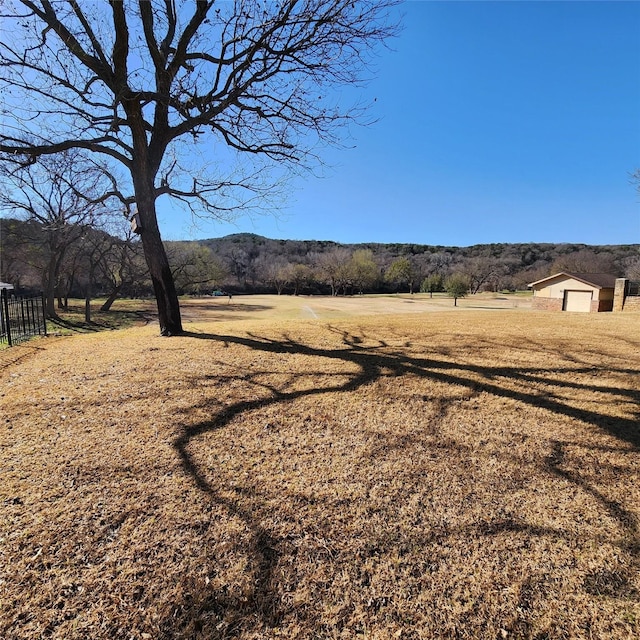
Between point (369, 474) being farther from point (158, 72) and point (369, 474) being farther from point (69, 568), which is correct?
point (158, 72)

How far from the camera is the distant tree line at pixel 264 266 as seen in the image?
76.7 ft

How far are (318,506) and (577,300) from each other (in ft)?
99.6

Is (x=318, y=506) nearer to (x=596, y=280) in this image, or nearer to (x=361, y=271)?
(x=596, y=280)

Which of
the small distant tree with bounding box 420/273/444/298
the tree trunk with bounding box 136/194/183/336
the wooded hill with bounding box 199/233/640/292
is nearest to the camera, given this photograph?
the tree trunk with bounding box 136/194/183/336

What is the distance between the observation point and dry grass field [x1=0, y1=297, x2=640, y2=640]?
161 centimetres

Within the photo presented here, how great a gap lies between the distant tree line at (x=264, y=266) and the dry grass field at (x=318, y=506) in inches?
845

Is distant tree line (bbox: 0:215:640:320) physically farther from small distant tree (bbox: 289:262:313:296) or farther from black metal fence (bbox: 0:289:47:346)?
black metal fence (bbox: 0:289:47:346)

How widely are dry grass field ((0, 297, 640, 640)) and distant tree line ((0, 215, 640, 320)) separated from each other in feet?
70.4

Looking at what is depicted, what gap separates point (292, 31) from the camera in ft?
19.8

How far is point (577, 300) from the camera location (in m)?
25.5

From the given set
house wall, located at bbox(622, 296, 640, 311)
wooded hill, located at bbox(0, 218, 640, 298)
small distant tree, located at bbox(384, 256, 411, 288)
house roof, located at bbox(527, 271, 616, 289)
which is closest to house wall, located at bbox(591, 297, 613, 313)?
house roof, located at bbox(527, 271, 616, 289)

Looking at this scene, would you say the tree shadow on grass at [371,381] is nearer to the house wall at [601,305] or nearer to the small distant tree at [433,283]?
the house wall at [601,305]

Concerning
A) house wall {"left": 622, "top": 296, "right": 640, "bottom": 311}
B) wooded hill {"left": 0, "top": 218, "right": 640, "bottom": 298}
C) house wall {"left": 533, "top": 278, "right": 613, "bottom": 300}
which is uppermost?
wooded hill {"left": 0, "top": 218, "right": 640, "bottom": 298}

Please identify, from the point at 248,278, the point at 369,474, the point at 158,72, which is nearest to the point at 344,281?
the point at 248,278
